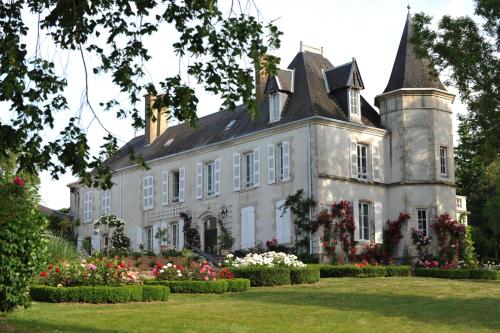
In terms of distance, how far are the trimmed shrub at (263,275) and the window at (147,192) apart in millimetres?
15877

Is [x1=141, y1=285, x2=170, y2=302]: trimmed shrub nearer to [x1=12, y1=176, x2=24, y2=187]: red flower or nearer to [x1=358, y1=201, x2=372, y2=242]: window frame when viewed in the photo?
[x1=12, y1=176, x2=24, y2=187]: red flower

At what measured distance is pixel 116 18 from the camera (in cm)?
814

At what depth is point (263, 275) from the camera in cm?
1989

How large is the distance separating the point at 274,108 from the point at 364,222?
5372 millimetres

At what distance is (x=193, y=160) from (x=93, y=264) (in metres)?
17.6

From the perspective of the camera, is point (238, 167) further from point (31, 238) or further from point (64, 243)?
point (31, 238)

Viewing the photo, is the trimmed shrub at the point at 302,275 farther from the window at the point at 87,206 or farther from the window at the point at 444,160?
the window at the point at 87,206

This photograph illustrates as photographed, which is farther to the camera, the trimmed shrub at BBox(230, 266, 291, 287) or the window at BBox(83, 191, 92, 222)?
the window at BBox(83, 191, 92, 222)

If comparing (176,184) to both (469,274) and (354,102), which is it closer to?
(354,102)

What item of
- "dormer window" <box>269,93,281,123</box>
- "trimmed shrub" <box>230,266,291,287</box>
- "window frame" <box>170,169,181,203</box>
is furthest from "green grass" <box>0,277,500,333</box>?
"window frame" <box>170,169,181,203</box>

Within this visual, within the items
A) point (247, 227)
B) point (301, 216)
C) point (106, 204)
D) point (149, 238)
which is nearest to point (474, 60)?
point (301, 216)

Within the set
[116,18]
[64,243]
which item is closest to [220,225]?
[64,243]

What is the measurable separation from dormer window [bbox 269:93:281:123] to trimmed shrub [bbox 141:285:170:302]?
15065 millimetres

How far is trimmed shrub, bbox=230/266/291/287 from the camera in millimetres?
19859
